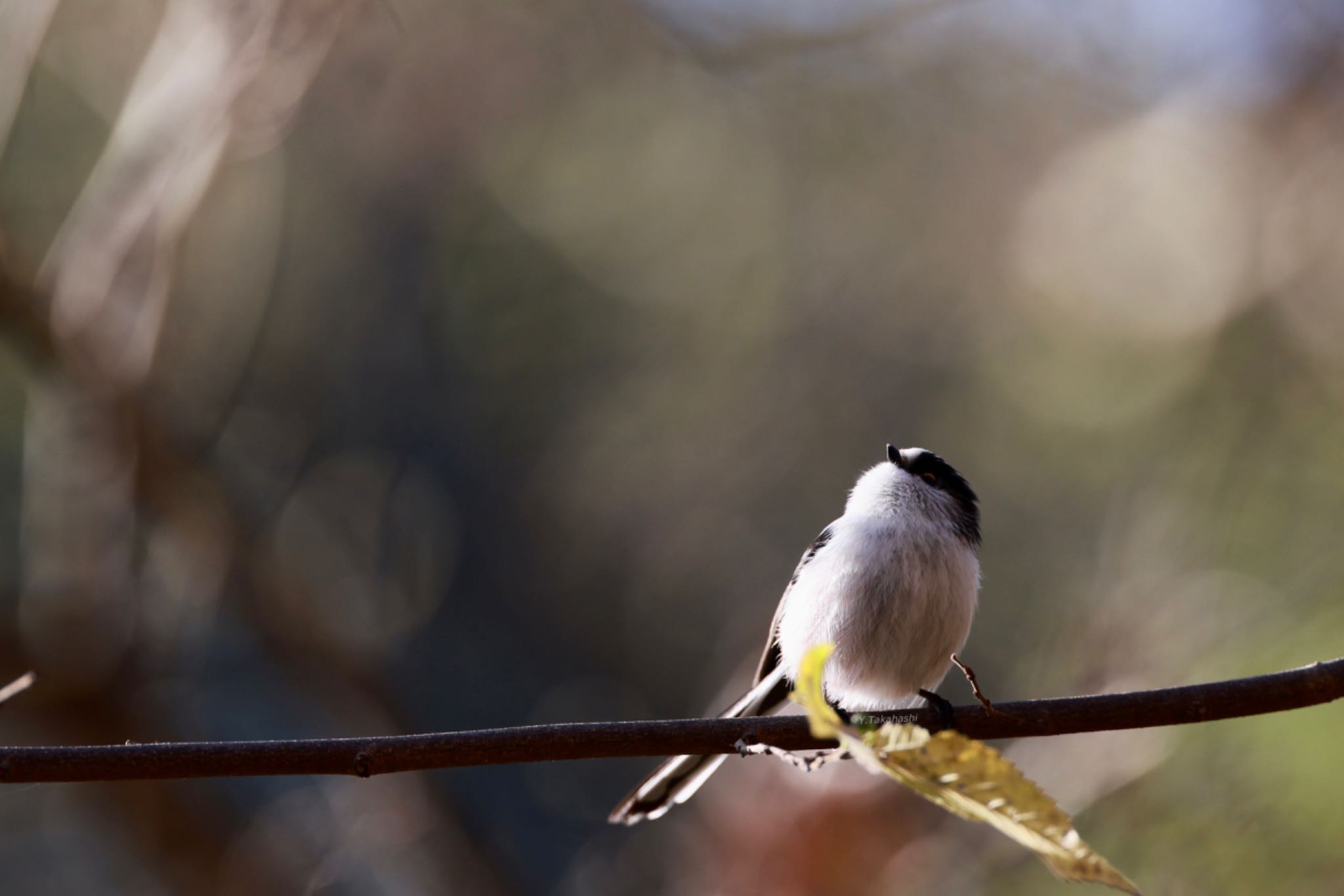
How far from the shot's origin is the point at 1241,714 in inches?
56.9

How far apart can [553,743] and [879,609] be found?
3.55ft

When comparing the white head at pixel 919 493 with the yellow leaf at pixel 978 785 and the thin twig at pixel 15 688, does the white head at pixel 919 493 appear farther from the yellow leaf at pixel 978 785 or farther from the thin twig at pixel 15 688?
the thin twig at pixel 15 688

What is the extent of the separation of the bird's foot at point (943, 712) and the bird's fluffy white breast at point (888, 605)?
0.51ft

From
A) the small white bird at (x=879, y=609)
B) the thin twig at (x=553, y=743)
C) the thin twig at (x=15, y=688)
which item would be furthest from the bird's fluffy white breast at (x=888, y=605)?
the thin twig at (x=15, y=688)

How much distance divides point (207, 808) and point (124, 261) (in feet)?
6.89

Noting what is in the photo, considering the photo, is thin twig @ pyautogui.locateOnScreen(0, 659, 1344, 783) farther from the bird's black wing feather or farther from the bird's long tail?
the bird's black wing feather

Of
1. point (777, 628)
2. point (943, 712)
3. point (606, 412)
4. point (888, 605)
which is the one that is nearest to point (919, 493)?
point (888, 605)

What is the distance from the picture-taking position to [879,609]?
2.33 metres

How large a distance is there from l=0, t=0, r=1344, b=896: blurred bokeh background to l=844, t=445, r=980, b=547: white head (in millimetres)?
1153

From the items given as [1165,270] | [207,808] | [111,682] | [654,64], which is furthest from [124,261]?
[1165,270]

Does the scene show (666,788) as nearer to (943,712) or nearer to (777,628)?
(777,628)

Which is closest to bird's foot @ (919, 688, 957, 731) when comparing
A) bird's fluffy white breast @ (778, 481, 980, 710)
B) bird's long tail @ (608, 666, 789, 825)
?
bird's fluffy white breast @ (778, 481, 980, 710)

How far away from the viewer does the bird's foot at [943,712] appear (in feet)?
5.59

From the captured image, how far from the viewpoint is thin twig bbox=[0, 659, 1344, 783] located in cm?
138
